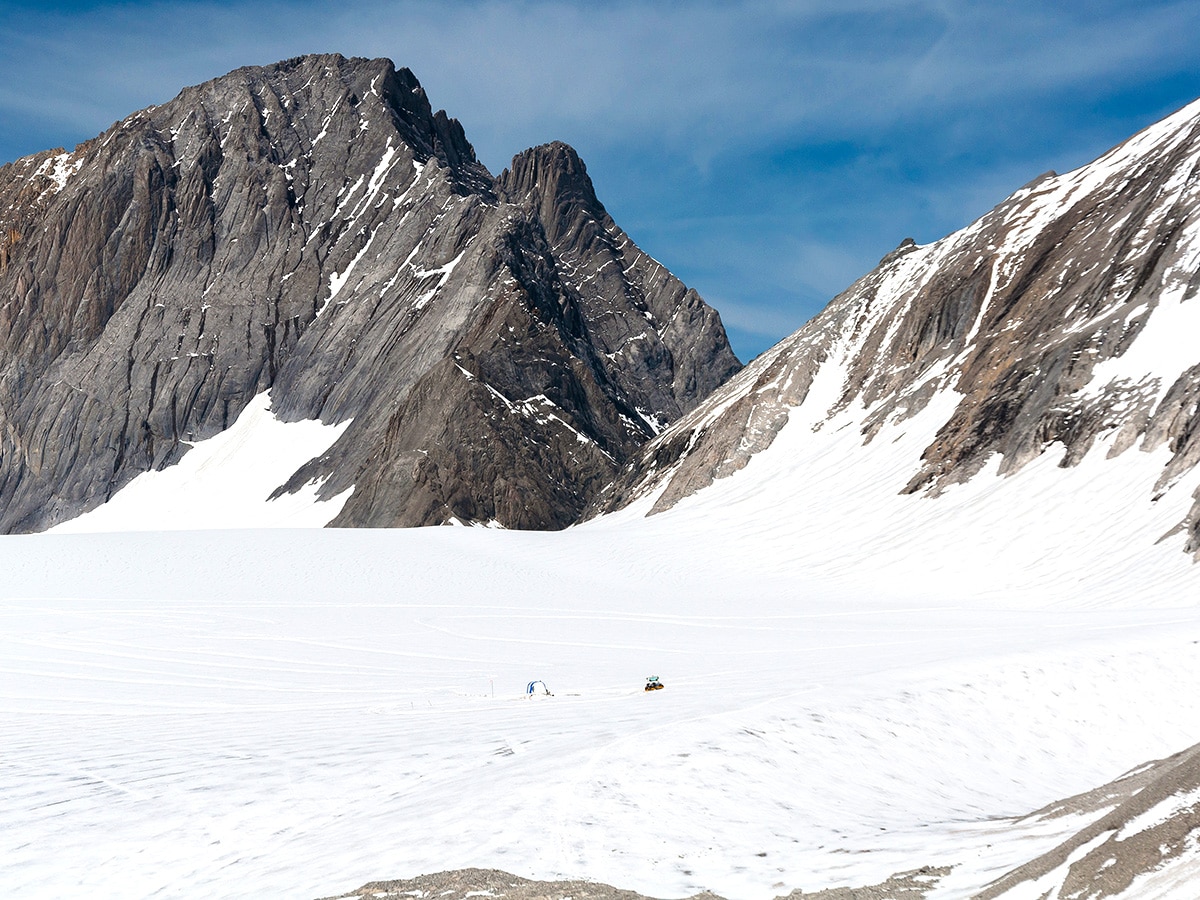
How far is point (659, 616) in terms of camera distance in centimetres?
2767

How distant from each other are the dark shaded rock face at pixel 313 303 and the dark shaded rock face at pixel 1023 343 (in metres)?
30.3

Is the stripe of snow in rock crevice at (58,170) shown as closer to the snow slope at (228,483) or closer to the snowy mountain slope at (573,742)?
the snow slope at (228,483)

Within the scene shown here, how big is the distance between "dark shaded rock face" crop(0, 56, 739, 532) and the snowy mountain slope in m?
63.8

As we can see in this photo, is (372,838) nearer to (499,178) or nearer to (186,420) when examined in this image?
(186,420)

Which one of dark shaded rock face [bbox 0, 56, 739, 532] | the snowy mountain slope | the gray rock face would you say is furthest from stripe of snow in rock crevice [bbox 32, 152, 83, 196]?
the gray rock face

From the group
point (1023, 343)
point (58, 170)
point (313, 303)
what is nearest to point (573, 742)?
point (1023, 343)

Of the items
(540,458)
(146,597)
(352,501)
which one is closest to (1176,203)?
(146,597)

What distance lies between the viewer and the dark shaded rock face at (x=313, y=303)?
96.4 meters

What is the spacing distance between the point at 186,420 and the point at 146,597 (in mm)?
95117

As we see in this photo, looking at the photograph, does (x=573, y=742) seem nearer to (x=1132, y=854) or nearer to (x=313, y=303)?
(x=1132, y=854)

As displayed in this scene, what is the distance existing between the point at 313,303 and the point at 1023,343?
94.6 metres

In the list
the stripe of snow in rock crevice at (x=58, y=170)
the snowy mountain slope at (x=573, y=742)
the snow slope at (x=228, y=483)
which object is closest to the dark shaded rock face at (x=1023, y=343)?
the snowy mountain slope at (x=573, y=742)

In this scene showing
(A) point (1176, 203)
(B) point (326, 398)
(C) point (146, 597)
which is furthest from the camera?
(B) point (326, 398)

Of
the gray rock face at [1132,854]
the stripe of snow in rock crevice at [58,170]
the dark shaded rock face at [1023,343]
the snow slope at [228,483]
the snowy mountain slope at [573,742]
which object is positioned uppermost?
the stripe of snow in rock crevice at [58,170]
